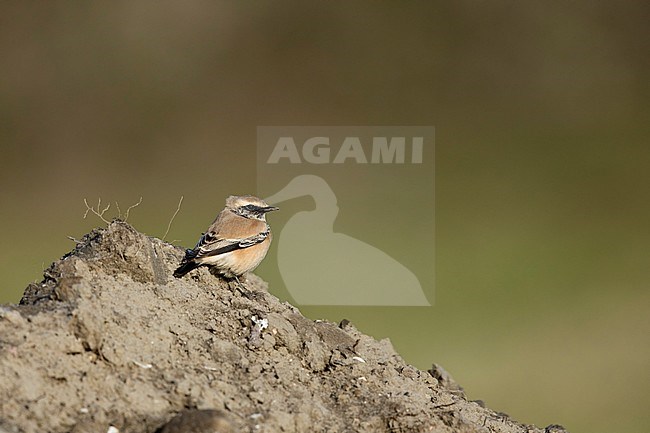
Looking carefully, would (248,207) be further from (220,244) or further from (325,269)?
(325,269)

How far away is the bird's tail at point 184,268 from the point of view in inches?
292

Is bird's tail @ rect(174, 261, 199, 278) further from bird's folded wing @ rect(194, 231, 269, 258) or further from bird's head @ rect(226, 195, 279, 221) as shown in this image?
bird's head @ rect(226, 195, 279, 221)

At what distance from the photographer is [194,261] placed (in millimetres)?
7742

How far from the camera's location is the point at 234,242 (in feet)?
28.3

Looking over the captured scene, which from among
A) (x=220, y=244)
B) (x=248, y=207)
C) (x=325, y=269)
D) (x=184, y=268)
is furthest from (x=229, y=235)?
(x=325, y=269)

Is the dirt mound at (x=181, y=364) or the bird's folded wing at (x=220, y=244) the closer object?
the dirt mound at (x=181, y=364)

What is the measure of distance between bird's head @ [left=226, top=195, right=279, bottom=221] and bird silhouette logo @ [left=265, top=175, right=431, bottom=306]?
7426 millimetres

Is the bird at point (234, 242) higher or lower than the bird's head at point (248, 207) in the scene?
lower

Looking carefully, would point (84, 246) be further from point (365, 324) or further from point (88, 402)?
point (365, 324)

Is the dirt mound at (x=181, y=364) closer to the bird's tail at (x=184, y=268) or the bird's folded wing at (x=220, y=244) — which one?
the bird's tail at (x=184, y=268)

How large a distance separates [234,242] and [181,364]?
284 centimetres

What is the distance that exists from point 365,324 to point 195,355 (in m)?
12.7

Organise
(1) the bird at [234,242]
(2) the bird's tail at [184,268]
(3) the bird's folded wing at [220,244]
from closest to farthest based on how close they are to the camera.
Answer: (2) the bird's tail at [184,268] < (1) the bird at [234,242] < (3) the bird's folded wing at [220,244]

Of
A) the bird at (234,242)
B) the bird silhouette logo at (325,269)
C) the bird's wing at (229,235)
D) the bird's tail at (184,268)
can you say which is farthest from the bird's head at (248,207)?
the bird silhouette logo at (325,269)
